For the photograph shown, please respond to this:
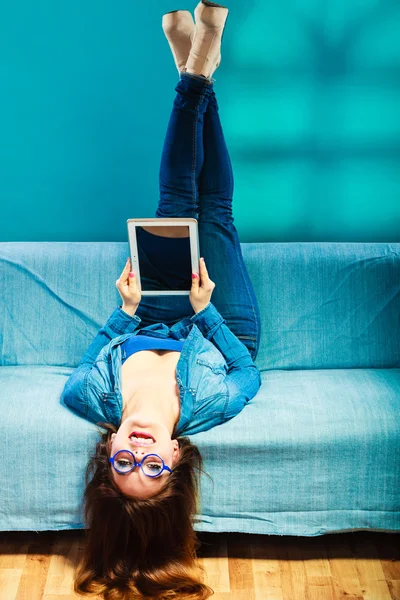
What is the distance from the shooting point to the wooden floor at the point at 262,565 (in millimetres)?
2061

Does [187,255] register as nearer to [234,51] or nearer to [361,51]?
[234,51]

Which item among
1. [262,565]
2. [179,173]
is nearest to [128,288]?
[179,173]

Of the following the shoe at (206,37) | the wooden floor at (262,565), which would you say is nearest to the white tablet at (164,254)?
the shoe at (206,37)

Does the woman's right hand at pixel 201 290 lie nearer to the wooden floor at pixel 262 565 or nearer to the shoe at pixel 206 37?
the shoe at pixel 206 37

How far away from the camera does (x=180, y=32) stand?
92.3 inches

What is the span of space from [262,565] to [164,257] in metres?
1.02

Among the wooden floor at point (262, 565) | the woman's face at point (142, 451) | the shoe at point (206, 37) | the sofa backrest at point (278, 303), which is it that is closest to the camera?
the woman's face at point (142, 451)

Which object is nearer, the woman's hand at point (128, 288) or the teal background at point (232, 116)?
the woman's hand at point (128, 288)

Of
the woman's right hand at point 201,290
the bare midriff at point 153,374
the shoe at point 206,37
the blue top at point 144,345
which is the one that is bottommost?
the bare midriff at point 153,374

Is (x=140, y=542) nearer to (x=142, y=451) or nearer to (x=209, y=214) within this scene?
(x=142, y=451)

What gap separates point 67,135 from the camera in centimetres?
290

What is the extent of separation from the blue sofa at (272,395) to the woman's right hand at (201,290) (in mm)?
332

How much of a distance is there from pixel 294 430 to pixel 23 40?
5.91 feet

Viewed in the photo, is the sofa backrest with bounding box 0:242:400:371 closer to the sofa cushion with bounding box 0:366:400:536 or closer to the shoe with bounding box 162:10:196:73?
the sofa cushion with bounding box 0:366:400:536
